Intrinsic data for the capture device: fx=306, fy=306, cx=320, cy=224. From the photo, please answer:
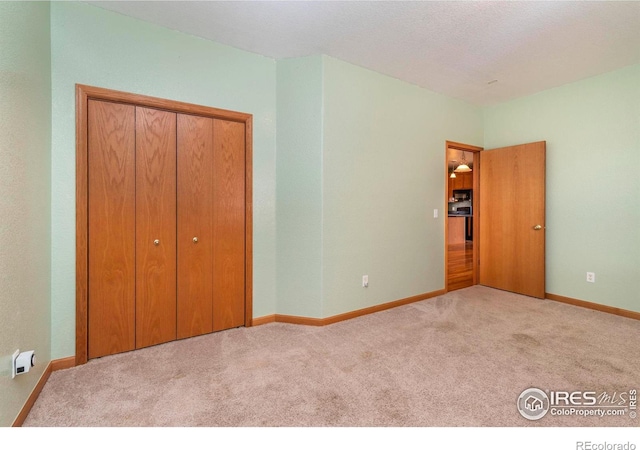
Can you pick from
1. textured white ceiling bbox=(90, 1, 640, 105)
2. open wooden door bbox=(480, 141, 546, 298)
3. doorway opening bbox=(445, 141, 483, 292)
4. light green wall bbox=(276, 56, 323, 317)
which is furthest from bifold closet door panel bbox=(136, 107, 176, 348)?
open wooden door bbox=(480, 141, 546, 298)

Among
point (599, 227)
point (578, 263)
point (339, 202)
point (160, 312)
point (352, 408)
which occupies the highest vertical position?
point (339, 202)

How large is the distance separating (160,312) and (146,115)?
1593mm

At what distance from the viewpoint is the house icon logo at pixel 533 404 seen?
1628mm

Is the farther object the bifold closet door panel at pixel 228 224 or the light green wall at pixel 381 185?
the light green wall at pixel 381 185

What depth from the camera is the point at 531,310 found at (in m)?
3.35

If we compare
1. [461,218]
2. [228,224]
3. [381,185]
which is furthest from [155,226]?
[461,218]

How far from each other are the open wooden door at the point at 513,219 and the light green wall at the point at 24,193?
15.5 feet

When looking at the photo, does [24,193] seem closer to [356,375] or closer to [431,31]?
[356,375]

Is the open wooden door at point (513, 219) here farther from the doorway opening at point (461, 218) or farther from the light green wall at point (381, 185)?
the light green wall at point (381, 185)

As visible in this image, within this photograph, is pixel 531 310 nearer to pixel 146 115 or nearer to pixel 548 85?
pixel 548 85

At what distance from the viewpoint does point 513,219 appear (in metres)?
4.02

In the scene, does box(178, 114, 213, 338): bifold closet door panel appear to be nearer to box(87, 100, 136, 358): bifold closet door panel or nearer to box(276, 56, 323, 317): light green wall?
box(87, 100, 136, 358): bifold closet door panel

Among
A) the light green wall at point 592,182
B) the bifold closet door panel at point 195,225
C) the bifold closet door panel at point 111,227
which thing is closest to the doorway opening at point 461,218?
the light green wall at point 592,182
